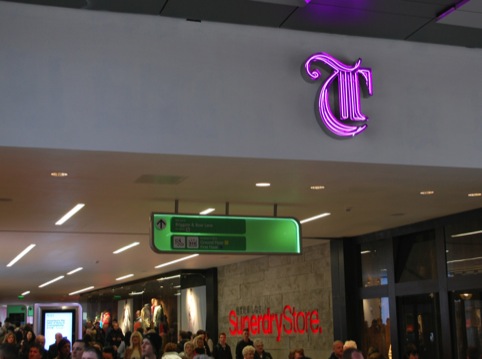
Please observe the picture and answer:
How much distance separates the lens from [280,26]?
780 cm

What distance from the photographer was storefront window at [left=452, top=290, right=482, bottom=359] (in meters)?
11.4

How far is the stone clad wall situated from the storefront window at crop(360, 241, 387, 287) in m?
1.15

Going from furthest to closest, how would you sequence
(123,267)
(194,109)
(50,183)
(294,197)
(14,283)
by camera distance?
1. (14,283)
2. (123,267)
3. (294,197)
4. (50,183)
5. (194,109)

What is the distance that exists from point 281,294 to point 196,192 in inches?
341

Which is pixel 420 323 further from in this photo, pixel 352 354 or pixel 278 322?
pixel 352 354

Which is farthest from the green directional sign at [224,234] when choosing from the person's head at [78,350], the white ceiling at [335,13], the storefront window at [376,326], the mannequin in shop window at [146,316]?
the mannequin in shop window at [146,316]

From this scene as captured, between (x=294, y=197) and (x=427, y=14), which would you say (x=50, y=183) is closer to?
(x=294, y=197)

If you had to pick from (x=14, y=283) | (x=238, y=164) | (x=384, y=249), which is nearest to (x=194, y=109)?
(x=238, y=164)

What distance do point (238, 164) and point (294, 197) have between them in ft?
7.92

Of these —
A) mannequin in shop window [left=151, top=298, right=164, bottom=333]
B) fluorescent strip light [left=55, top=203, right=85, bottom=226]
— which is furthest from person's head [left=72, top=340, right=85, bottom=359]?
mannequin in shop window [left=151, top=298, right=164, bottom=333]

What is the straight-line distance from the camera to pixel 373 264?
14.1 metres

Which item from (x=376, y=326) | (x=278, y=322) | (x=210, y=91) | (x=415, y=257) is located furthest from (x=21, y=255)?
(x=210, y=91)

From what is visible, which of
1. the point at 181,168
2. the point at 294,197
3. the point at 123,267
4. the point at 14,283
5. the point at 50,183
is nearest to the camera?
the point at 181,168

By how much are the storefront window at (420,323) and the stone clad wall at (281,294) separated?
2254mm
